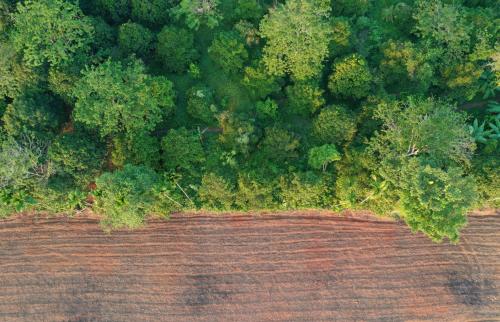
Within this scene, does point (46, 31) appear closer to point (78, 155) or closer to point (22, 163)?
point (78, 155)

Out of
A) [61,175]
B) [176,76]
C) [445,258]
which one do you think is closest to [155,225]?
[61,175]

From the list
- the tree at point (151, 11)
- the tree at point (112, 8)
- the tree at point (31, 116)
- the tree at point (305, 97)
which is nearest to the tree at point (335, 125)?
the tree at point (305, 97)

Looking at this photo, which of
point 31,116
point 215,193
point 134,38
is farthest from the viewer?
point 134,38

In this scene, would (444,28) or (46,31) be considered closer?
(46,31)

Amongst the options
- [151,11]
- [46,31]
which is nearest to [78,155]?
[46,31]

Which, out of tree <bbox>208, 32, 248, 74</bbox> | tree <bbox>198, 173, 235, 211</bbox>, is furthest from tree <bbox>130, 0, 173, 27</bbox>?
tree <bbox>198, 173, 235, 211</bbox>

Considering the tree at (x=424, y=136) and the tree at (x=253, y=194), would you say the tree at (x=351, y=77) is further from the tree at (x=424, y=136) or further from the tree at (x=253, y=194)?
the tree at (x=253, y=194)
